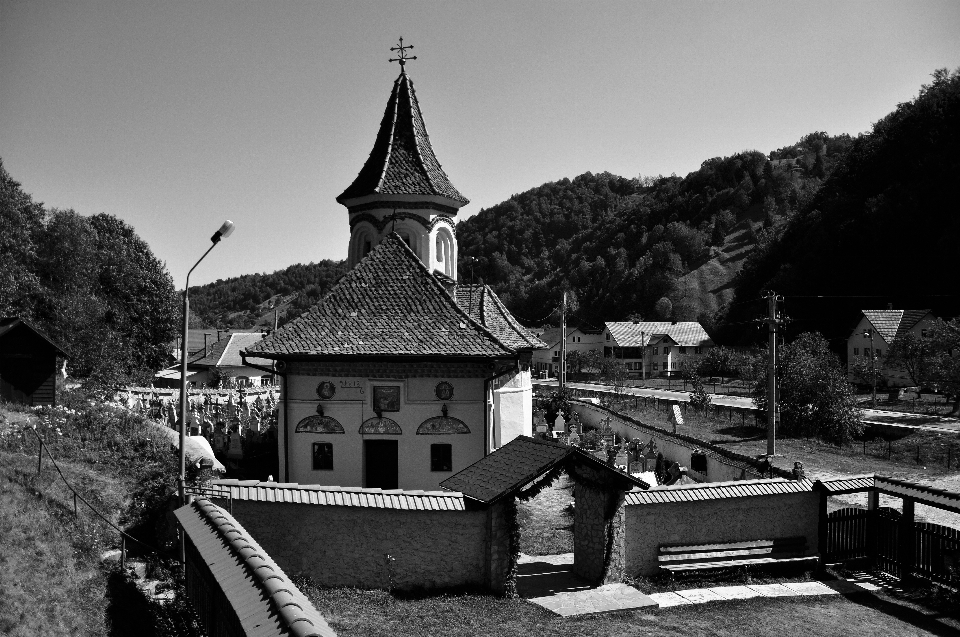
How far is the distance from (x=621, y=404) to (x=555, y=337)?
56.4 meters

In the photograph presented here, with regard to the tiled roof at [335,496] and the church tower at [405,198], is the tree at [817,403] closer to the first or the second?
the church tower at [405,198]

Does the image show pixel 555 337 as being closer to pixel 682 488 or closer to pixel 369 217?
pixel 369 217

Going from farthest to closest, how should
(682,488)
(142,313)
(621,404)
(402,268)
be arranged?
(142,313)
(621,404)
(402,268)
(682,488)

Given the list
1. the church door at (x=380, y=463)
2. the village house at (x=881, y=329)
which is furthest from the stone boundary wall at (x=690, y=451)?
the village house at (x=881, y=329)

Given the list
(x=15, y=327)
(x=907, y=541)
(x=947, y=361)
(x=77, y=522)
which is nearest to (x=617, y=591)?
(x=907, y=541)

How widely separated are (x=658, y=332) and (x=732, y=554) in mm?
81875

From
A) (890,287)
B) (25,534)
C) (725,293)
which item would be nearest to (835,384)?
(25,534)

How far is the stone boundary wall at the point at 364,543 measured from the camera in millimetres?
12453

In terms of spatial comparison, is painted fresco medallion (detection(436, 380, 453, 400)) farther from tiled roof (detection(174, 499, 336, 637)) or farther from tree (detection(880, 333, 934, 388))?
tree (detection(880, 333, 934, 388))

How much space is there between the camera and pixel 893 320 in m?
65.1

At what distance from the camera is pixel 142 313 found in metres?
52.0

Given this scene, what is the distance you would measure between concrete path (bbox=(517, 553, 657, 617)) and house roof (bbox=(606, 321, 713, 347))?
263ft

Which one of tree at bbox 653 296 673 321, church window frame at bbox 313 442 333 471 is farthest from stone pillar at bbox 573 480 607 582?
tree at bbox 653 296 673 321

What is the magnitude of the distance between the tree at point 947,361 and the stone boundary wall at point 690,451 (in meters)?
17.4
